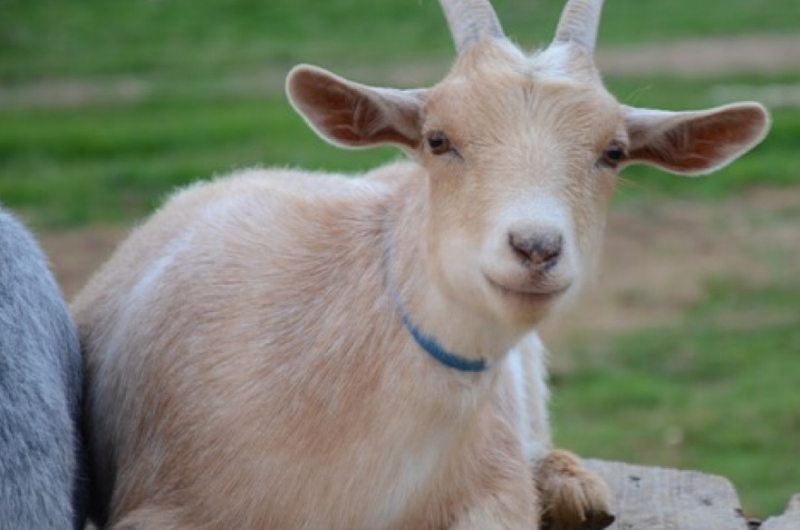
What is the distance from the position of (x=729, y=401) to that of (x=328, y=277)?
6186 millimetres

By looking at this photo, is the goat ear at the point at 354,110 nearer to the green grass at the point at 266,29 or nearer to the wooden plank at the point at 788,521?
the wooden plank at the point at 788,521

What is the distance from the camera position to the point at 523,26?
24531 millimetres

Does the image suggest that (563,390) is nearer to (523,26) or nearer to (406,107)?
(406,107)

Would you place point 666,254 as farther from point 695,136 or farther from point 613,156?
point 613,156

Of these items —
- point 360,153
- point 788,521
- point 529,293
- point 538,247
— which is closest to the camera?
point 538,247

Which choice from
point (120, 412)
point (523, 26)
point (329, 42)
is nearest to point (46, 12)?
point (329, 42)

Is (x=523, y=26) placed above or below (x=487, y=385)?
below

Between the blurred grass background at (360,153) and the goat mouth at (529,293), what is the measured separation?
1.46 metres

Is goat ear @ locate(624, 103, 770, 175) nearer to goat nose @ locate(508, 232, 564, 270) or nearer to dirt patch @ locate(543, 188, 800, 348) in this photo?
goat nose @ locate(508, 232, 564, 270)

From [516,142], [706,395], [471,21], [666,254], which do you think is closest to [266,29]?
[666,254]

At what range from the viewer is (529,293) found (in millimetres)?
5293

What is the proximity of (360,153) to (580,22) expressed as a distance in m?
11.9

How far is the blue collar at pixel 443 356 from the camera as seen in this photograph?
5.67m

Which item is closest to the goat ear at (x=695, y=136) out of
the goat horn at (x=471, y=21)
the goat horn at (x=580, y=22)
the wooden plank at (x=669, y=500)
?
the goat horn at (x=580, y=22)
